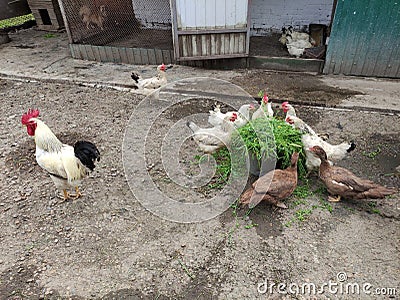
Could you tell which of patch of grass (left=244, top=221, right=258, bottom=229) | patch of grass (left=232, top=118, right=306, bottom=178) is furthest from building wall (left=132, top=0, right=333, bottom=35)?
patch of grass (left=244, top=221, right=258, bottom=229)

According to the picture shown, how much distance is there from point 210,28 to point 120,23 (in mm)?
2953

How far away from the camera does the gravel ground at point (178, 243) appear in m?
2.59

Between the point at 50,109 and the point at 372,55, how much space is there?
587 cm

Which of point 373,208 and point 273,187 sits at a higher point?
point 273,187

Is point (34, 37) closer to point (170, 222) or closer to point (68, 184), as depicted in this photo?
point (68, 184)

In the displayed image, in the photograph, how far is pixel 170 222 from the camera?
3.14m

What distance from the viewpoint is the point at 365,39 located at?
5516 mm

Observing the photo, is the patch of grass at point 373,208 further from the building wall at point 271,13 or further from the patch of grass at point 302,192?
Answer: the building wall at point 271,13

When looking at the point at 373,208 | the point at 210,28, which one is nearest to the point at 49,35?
the point at 210,28

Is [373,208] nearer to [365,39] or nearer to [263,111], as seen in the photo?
[263,111]
